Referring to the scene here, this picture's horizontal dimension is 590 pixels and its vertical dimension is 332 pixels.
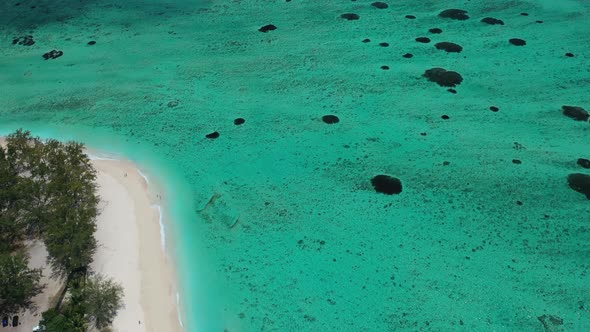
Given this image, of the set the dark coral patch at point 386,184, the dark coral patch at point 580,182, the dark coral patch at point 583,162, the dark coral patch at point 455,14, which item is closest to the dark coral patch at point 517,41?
the dark coral patch at point 455,14

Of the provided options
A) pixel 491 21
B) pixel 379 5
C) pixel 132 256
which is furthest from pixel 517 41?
pixel 132 256

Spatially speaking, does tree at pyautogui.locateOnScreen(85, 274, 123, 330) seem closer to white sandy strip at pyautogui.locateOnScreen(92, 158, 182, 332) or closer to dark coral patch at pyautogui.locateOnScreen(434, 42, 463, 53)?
white sandy strip at pyautogui.locateOnScreen(92, 158, 182, 332)

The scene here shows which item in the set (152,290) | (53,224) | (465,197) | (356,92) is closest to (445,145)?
(465,197)

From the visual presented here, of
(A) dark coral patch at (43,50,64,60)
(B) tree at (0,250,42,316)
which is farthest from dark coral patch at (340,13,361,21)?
(B) tree at (0,250,42,316)

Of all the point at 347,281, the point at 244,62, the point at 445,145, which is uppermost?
the point at 244,62

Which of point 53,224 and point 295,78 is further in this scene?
point 295,78

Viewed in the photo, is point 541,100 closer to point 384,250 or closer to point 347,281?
point 384,250
